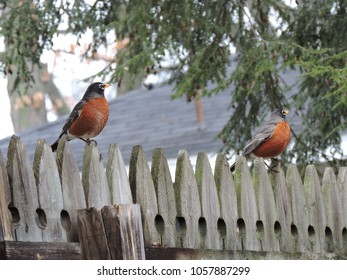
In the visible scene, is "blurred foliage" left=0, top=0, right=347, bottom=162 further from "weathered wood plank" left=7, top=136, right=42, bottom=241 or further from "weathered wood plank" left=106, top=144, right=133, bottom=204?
"weathered wood plank" left=7, top=136, right=42, bottom=241

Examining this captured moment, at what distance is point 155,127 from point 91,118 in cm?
849

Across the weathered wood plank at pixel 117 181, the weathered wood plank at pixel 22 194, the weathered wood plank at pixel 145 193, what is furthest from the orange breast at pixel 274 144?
the weathered wood plank at pixel 22 194

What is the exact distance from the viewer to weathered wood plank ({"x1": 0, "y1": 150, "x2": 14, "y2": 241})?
343 cm

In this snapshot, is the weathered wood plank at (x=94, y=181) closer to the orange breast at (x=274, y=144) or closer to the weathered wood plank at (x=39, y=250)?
the weathered wood plank at (x=39, y=250)

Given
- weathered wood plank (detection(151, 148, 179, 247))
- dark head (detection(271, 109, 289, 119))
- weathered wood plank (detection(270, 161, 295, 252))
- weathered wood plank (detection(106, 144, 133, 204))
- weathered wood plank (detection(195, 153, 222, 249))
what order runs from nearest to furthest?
weathered wood plank (detection(106, 144, 133, 204)) < weathered wood plank (detection(151, 148, 179, 247)) < weathered wood plank (detection(195, 153, 222, 249)) < weathered wood plank (detection(270, 161, 295, 252)) < dark head (detection(271, 109, 289, 119))

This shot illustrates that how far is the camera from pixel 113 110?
49.8ft

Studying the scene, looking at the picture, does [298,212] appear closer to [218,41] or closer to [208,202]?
[208,202]

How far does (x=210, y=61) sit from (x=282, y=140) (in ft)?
4.33

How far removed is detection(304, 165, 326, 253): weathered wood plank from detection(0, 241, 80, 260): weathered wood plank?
5.85 ft

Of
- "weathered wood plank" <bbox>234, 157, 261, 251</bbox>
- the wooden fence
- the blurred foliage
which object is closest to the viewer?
the wooden fence

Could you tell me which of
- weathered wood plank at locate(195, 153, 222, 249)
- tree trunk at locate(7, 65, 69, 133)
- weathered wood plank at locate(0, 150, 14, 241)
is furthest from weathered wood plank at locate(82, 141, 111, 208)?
tree trunk at locate(7, 65, 69, 133)

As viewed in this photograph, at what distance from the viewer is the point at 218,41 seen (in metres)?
7.34

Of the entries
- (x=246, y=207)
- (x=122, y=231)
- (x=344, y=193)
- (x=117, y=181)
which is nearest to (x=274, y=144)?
(x=344, y=193)

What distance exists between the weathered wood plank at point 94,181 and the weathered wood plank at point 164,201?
Answer: 11.7 inches
